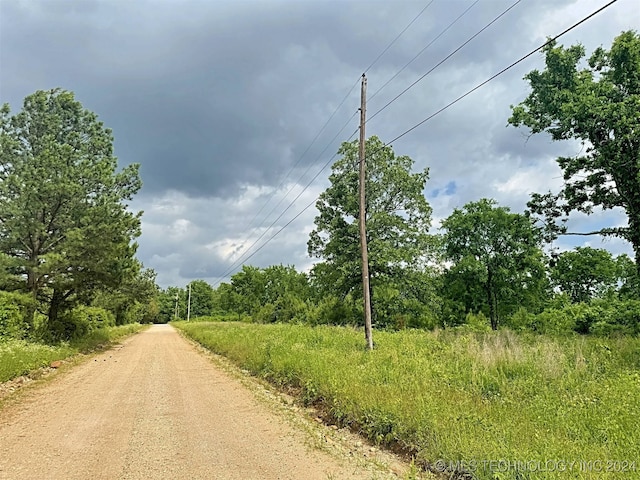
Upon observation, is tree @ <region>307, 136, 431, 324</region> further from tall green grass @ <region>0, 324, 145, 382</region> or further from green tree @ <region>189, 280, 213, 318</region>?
green tree @ <region>189, 280, 213, 318</region>

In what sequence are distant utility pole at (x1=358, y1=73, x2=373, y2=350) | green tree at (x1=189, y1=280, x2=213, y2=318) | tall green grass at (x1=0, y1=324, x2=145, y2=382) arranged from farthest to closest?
green tree at (x1=189, y1=280, x2=213, y2=318) < distant utility pole at (x1=358, y1=73, x2=373, y2=350) < tall green grass at (x1=0, y1=324, x2=145, y2=382)

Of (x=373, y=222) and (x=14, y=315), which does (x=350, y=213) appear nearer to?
(x=373, y=222)

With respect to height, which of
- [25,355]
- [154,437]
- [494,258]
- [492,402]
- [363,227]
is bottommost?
[154,437]

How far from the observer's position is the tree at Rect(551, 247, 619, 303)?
39.9m

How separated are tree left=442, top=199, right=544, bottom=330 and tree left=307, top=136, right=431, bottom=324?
34.5 ft

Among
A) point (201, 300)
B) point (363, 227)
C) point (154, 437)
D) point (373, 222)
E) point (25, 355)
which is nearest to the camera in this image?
point (154, 437)

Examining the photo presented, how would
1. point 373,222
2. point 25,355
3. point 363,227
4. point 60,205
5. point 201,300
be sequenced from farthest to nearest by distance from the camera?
1. point 201,300
2. point 373,222
3. point 60,205
4. point 363,227
5. point 25,355

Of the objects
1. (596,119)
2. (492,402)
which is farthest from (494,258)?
(492,402)

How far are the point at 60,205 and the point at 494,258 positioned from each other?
3536cm

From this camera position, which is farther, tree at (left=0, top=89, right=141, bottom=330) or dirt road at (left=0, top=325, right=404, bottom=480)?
tree at (left=0, top=89, right=141, bottom=330)

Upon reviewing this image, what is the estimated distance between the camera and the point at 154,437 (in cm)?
642

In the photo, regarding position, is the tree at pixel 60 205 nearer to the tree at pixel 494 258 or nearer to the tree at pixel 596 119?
the tree at pixel 596 119

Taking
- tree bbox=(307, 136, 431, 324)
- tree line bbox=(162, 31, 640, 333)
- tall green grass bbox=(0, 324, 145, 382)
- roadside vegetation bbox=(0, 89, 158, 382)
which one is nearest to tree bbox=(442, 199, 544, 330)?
tree line bbox=(162, 31, 640, 333)

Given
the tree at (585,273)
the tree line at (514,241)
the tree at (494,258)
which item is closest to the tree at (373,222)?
the tree line at (514,241)
